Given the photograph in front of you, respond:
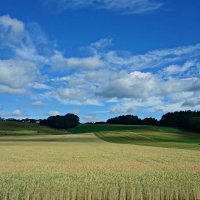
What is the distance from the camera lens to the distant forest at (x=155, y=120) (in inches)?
4732

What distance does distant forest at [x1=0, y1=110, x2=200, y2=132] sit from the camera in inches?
4732

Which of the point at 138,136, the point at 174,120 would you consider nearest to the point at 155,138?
the point at 138,136

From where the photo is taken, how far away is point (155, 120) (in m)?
159

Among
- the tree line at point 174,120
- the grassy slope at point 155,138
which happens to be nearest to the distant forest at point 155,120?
the tree line at point 174,120

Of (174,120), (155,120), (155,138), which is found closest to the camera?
(155,138)

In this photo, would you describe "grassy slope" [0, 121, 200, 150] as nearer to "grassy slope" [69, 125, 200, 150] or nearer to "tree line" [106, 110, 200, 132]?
"grassy slope" [69, 125, 200, 150]

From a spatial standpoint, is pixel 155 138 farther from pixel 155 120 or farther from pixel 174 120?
pixel 155 120

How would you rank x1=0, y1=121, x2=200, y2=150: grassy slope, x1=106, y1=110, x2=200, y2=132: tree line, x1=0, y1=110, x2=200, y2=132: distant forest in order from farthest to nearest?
x1=0, y1=110, x2=200, y2=132: distant forest < x1=106, y1=110, x2=200, y2=132: tree line < x1=0, y1=121, x2=200, y2=150: grassy slope

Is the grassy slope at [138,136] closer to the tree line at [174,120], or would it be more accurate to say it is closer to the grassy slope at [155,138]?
the grassy slope at [155,138]

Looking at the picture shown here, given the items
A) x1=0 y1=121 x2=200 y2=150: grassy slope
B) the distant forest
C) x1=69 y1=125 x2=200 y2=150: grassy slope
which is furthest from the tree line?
x1=69 y1=125 x2=200 y2=150: grassy slope

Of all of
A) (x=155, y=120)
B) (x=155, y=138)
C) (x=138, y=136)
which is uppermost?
(x=155, y=120)

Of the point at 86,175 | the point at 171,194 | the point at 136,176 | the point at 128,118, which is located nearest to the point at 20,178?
the point at 86,175

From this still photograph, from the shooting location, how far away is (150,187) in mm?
19609

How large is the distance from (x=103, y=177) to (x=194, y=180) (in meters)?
4.59
